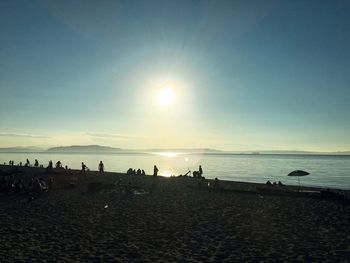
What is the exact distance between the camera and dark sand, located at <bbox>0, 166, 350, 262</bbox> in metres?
14.1

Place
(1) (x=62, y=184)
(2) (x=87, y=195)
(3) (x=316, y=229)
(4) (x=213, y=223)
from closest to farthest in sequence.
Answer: (3) (x=316, y=229) < (4) (x=213, y=223) < (2) (x=87, y=195) < (1) (x=62, y=184)

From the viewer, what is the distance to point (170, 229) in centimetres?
1898

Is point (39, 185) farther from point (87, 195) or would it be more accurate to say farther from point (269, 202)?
point (269, 202)

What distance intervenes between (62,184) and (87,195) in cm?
889

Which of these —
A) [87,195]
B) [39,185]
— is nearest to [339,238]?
[87,195]

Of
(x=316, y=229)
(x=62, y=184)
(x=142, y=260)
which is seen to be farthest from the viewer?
(x=62, y=184)

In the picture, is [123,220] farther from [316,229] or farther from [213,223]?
[316,229]

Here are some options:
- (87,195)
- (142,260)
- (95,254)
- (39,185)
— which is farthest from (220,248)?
(39,185)

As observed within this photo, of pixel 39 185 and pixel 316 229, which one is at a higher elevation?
pixel 39 185

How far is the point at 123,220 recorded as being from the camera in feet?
69.9

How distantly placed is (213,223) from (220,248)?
214 inches

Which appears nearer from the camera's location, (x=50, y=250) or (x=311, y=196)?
(x=50, y=250)

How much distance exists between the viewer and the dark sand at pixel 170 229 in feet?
46.4

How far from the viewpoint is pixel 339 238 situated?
55.7 ft
